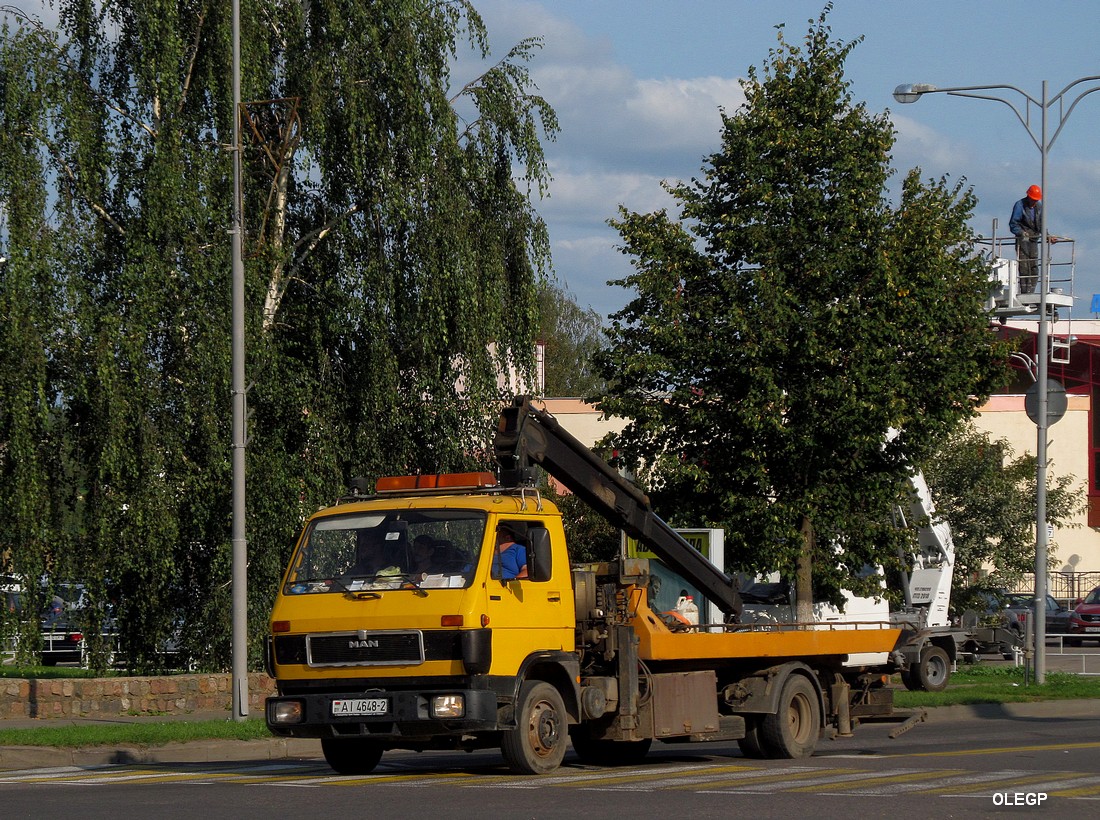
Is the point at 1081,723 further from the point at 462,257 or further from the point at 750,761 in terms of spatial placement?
the point at 462,257

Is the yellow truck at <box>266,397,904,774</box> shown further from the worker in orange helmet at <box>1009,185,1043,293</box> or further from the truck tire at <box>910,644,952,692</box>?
the worker in orange helmet at <box>1009,185,1043,293</box>

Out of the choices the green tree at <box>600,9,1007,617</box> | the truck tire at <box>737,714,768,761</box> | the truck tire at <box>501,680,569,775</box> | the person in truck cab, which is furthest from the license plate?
the green tree at <box>600,9,1007,617</box>

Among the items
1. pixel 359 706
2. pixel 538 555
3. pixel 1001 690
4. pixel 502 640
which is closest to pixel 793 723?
pixel 538 555

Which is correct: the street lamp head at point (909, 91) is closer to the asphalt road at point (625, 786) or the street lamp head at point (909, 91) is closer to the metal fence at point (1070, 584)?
the asphalt road at point (625, 786)

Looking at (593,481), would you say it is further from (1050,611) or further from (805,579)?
(1050,611)

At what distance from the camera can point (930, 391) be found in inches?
1093

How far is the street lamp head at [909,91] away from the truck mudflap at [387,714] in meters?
18.4

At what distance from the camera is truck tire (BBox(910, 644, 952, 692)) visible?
27641mm

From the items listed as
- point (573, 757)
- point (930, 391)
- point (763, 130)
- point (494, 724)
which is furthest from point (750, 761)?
point (763, 130)

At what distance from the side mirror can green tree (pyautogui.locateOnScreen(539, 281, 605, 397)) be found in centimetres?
6471

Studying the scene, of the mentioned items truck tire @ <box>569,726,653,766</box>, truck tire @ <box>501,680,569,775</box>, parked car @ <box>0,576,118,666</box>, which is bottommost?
truck tire @ <box>569,726,653,766</box>

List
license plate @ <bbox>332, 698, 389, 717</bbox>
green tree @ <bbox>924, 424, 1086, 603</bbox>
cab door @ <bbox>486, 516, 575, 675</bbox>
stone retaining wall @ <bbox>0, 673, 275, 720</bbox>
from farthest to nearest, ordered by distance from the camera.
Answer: green tree @ <bbox>924, 424, 1086, 603</bbox>, stone retaining wall @ <bbox>0, 673, 275, 720</bbox>, cab door @ <bbox>486, 516, 575, 675</bbox>, license plate @ <bbox>332, 698, 389, 717</bbox>

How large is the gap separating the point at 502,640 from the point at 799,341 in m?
15.1

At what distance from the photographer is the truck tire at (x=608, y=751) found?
610 inches
